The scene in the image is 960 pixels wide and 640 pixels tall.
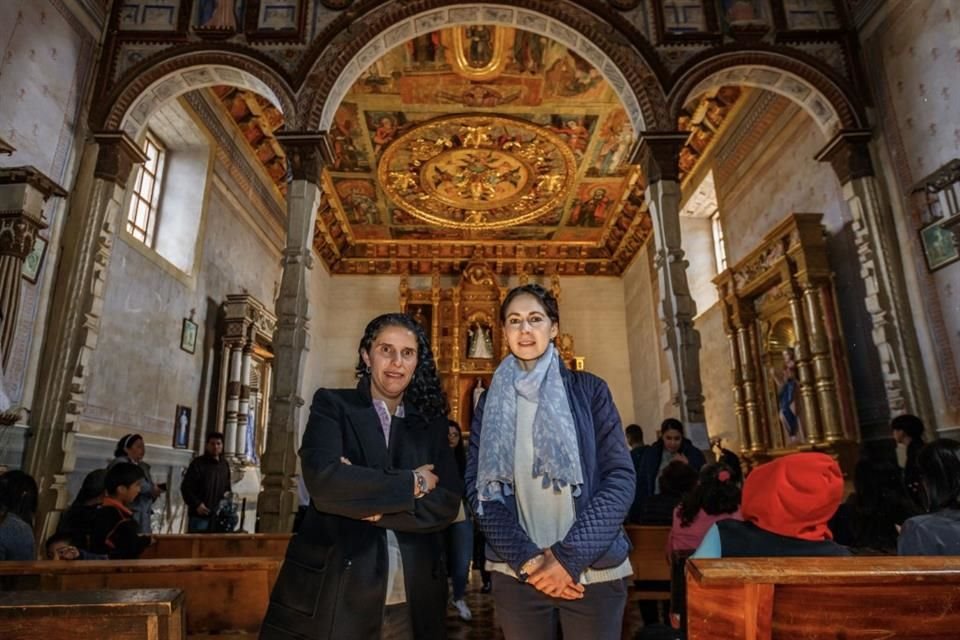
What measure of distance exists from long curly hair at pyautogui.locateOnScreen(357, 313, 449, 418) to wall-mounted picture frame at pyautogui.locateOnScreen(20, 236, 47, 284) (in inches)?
223

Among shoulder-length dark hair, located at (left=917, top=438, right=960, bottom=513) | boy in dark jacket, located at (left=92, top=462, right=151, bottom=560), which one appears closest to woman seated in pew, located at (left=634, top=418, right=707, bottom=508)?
shoulder-length dark hair, located at (left=917, top=438, right=960, bottom=513)

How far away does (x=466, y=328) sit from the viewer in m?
15.3

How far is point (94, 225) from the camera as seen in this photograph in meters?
6.55

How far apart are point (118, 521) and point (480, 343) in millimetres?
11726

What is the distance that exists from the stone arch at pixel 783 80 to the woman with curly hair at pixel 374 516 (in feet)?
21.1

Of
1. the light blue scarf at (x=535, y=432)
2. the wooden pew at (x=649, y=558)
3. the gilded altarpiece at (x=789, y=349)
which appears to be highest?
the gilded altarpiece at (x=789, y=349)

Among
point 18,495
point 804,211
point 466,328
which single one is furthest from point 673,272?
point 466,328

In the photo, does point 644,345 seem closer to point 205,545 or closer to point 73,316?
point 73,316

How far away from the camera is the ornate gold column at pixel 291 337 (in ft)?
19.1

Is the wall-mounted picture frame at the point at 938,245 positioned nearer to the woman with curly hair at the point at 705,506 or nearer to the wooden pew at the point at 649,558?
the wooden pew at the point at 649,558

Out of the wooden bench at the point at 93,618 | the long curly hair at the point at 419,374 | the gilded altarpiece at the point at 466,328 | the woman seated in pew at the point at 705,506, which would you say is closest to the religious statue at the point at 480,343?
the gilded altarpiece at the point at 466,328

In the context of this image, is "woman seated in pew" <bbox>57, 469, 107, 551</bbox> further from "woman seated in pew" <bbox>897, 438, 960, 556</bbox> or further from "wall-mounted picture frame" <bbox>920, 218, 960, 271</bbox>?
"wall-mounted picture frame" <bbox>920, 218, 960, 271</bbox>

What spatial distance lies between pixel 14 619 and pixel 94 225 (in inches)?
254

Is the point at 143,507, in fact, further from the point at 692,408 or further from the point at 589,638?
the point at 692,408
